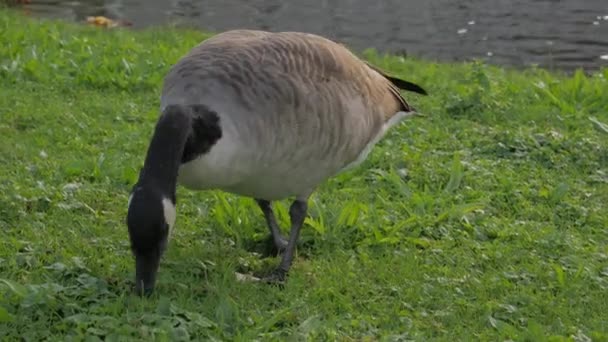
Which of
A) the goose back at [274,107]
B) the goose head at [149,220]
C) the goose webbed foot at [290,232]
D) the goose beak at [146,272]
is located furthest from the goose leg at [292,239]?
the goose head at [149,220]

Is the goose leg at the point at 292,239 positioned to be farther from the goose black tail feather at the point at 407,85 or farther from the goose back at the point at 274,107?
the goose black tail feather at the point at 407,85

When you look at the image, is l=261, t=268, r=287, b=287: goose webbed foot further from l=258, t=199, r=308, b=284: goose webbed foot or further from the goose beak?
the goose beak

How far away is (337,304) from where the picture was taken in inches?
204

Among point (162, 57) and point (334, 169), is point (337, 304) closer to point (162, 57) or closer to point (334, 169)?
point (334, 169)

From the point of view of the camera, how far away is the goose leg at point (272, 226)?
19.4 feet

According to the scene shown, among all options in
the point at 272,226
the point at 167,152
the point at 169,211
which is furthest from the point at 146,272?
the point at 272,226

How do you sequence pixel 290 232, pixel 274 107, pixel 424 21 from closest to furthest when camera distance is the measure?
pixel 274 107
pixel 290 232
pixel 424 21

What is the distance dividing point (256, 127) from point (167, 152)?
553 mm

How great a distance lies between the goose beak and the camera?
177 inches

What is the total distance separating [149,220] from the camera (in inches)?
168

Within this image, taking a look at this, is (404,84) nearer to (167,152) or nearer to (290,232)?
(290,232)

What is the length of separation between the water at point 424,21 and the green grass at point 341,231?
4.17 metres

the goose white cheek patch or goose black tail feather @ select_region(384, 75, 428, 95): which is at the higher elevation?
the goose white cheek patch

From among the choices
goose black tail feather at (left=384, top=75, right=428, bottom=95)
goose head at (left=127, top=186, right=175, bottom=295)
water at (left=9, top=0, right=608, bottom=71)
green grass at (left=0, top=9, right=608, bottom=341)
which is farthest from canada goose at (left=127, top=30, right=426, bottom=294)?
water at (left=9, top=0, right=608, bottom=71)
